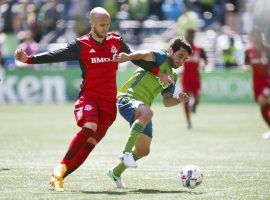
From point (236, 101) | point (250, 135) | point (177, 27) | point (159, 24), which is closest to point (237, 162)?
point (250, 135)

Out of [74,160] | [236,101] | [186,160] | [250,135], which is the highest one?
[74,160]

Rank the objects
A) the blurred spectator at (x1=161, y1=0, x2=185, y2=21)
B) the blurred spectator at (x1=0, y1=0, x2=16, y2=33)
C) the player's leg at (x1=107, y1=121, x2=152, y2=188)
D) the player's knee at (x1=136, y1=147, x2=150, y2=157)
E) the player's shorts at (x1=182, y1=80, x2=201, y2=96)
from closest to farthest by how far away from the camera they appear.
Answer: the player's leg at (x1=107, y1=121, x2=152, y2=188)
the player's knee at (x1=136, y1=147, x2=150, y2=157)
the player's shorts at (x1=182, y1=80, x2=201, y2=96)
the blurred spectator at (x1=161, y1=0, x2=185, y2=21)
the blurred spectator at (x1=0, y1=0, x2=16, y2=33)

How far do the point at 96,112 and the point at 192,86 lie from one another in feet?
44.6

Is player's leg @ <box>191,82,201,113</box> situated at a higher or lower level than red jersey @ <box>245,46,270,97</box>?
lower

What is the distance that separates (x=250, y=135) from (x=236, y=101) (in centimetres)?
1166

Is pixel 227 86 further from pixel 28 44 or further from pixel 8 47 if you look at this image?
pixel 8 47

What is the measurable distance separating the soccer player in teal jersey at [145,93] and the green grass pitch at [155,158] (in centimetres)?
52

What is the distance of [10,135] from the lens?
2062 cm

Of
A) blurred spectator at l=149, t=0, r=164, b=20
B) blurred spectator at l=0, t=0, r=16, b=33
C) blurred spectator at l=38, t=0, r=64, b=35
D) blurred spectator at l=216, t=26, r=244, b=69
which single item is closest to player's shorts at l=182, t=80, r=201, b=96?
blurred spectator at l=216, t=26, r=244, b=69

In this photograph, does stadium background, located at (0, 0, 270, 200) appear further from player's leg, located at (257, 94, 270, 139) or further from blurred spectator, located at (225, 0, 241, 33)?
player's leg, located at (257, 94, 270, 139)

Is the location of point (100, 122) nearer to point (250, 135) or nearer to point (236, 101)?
point (250, 135)

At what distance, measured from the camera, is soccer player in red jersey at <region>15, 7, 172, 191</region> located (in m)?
11.2

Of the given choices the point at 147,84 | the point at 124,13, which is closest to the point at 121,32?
the point at 124,13

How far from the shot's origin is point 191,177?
36.1ft
